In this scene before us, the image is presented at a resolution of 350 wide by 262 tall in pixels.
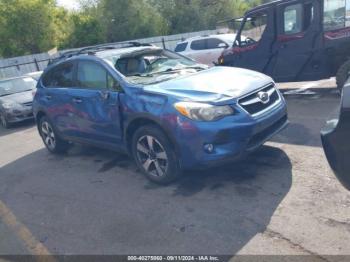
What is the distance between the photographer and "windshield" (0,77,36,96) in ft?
36.2

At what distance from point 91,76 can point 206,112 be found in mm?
2117

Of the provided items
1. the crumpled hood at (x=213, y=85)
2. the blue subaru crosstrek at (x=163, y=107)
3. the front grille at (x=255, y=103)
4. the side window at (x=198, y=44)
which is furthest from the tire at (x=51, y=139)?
the side window at (x=198, y=44)

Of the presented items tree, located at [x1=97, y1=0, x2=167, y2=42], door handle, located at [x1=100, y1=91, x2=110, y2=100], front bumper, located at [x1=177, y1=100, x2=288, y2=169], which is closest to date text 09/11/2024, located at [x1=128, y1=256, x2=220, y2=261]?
front bumper, located at [x1=177, y1=100, x2=288, y2=169]

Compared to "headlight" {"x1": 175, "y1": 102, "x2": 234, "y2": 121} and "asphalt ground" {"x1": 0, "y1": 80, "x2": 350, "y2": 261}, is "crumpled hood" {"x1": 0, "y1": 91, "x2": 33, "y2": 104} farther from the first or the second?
"headlight" {"x1": 175, "y1": 102, "x2": 234, "y2": 121}

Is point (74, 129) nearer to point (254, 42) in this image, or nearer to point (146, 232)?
point (146, 232)

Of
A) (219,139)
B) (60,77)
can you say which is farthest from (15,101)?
(219,139)

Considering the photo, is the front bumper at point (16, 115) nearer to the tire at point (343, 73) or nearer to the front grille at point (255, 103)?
the front grille at point (255, 103)

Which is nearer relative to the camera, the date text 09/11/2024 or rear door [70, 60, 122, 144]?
the date text 09/11/2024

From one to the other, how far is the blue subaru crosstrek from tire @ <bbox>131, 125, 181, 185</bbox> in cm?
1

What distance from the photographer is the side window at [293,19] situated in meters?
7.10

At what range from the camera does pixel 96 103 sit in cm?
502

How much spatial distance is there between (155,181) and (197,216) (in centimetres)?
99

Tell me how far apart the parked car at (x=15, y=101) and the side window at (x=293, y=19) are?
7.15m

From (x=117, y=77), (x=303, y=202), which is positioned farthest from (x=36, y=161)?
(x=303, y=202)
